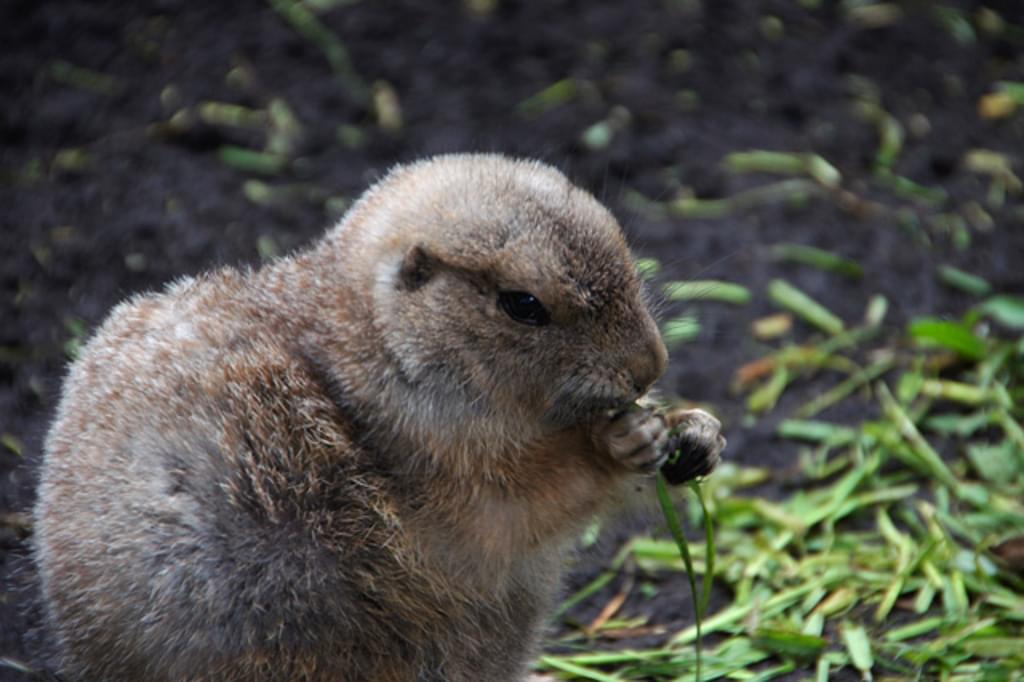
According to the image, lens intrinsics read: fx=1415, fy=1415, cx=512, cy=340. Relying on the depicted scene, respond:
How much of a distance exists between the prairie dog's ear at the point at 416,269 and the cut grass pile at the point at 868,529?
46.8 inches

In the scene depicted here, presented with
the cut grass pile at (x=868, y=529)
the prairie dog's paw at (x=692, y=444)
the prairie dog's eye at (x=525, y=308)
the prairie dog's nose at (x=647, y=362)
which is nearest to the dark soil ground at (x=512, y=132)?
the cut grass pile at (x=868, y=529)

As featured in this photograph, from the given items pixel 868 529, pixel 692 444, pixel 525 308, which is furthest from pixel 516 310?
pixel 868 529

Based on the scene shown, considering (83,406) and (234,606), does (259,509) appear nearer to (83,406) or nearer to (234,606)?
(234,606)

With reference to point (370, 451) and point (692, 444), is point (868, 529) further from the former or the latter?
point (370, 451)

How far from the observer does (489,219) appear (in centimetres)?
428

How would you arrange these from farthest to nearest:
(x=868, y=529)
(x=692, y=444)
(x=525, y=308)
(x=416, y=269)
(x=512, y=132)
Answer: (x=512, y=132), (x=868, y=529), (x=692, y=444), (x=416, y=269), (x=525, y=308)

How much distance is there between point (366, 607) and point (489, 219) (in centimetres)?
123

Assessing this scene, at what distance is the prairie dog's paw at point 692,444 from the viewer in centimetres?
455

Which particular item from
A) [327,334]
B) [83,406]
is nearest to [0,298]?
[83,406]

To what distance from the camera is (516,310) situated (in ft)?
13.7

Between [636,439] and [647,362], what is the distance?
0.87 feet

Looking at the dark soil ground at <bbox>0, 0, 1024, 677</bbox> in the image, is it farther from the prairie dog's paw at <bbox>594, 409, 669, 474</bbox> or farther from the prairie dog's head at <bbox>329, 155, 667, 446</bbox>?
the prairie dog's head at <bbox>329, 155, 667, 446</bbox>

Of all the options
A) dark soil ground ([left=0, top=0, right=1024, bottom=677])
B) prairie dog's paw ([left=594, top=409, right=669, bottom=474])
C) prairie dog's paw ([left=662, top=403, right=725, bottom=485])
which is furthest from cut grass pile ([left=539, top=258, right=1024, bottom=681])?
prairie dog's paw ([left=594, top=409, right=669, bottom=474])

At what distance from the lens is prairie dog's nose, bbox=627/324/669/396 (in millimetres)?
4195
